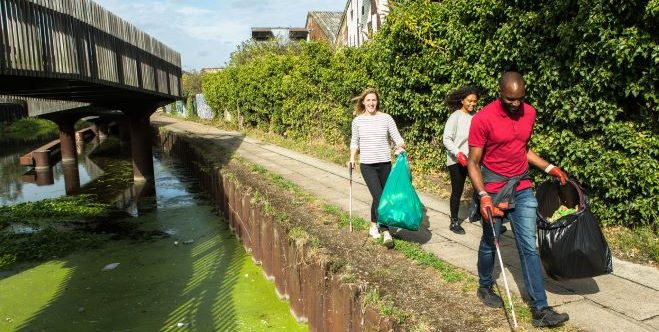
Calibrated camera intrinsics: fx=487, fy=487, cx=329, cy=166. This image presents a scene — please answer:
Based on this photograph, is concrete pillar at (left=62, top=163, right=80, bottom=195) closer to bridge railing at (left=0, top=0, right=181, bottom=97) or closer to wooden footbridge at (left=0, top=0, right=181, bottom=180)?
wooden footbridge at (left=0, top=0, right=181, bottom=180)

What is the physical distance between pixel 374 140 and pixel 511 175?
2.07m

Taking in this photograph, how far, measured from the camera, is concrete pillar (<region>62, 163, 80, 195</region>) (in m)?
16.4

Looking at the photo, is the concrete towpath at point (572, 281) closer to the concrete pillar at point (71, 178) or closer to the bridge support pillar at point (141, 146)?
the bridge support pillar at point (141, 146)

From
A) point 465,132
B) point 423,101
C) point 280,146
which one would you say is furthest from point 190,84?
point 465,132

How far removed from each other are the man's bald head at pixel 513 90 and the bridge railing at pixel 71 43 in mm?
5881

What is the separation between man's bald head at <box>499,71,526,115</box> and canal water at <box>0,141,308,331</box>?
3.60 meters

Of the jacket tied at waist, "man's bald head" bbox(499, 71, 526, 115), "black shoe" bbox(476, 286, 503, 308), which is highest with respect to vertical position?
"man's bald head" bbox(499, 71, 526, 115)

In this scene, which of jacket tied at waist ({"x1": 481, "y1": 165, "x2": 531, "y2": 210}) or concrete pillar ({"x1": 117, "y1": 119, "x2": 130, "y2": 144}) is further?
concrete pillar ({"x1": 117, "y1": 119, "x2": 130, "y2": 144})

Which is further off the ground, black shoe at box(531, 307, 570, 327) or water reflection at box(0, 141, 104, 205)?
black shoe at box(531, 307, 570, 327)

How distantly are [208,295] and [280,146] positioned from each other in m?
11.4

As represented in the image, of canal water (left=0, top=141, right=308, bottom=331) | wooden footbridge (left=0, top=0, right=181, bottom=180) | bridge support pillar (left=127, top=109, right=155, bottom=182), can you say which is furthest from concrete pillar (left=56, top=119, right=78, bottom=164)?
canal water (left=0, top=141, right=308, bottom=331)

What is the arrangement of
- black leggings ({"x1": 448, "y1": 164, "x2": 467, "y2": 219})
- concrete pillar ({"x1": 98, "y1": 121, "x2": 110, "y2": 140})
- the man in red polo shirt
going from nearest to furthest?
1. the man in red polo shirt
2. black leggings ({"x1": 448, "y1": 164, "x2": 467, "y2": 219})
3. concrete pillar ({"x1": 98, "y1": 121, "x2": 110, "y2": 140})

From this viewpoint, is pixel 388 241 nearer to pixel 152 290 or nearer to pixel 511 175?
pixel 511 175

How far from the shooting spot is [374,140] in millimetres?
5609
